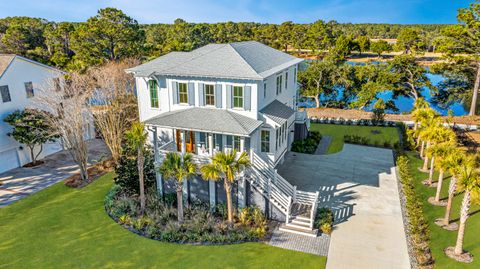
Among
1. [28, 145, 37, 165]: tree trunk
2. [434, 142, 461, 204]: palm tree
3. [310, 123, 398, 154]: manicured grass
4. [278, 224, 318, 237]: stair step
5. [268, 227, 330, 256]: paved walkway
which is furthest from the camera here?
[310, 123, 398, 154]: manicured grass

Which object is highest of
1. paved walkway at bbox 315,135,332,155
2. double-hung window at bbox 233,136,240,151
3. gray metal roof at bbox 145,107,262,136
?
gray metal roof at bbox 145,107,262,136

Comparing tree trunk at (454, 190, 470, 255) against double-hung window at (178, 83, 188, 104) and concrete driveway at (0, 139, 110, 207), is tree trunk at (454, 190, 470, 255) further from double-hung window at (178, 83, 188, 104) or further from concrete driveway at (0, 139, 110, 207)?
concrete driveway at (0, 139, 110, 207)

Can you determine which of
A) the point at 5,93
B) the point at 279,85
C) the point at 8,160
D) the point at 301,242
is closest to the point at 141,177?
the point at 301,242

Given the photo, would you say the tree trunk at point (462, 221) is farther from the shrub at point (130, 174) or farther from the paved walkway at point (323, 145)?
the shrub at point (130, 174)

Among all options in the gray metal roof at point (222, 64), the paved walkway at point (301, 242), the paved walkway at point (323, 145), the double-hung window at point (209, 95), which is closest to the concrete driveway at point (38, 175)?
the gray metal roof at point (222, 64)

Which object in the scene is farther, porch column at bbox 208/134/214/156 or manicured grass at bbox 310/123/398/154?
manicured grass at bbox 310/123/398/154

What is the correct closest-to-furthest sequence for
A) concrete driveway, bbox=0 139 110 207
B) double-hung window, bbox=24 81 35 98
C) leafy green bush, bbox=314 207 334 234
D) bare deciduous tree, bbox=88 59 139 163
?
1. leafy green bush, bbox=314 207 334 234
2. concrete driveway, bbox=0 139 110 207
3. bare deciduous tree, bbox=88 59 139 163
4. double-hung window, bbox=24 81 35 98

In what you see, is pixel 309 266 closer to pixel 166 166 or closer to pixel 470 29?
pixel 166 166

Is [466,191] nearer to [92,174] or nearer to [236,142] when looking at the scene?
[236,142]

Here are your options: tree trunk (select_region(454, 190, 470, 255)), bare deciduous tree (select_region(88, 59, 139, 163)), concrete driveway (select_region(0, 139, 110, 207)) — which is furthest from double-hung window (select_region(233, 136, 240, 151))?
concrete driveway (select_region(0, 139, 110, 207))

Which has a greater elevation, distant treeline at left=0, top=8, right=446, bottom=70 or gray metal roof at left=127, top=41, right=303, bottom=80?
distant treeline at left=0, top=8, right=446, bottom=70
